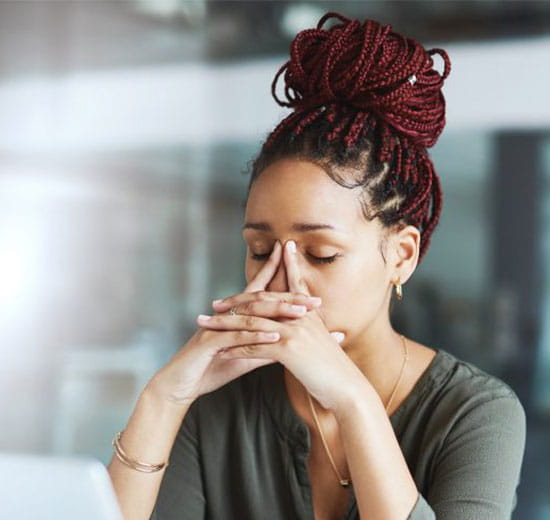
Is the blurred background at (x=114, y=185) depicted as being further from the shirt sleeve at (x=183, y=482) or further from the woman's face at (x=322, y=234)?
the woman's face at (x=322, y=234)

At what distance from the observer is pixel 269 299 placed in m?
1.26

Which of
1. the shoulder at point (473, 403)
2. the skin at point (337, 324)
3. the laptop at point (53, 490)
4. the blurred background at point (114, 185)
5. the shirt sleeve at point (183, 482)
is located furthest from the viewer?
the blurred background at point (114, 185)

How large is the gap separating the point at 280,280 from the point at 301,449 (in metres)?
0.30

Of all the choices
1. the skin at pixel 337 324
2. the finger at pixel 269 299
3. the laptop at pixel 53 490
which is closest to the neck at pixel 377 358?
the skin at pixel 337 324

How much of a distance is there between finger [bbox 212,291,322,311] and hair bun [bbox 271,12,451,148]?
0.34 metres

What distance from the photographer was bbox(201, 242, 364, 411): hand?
3.92 feet

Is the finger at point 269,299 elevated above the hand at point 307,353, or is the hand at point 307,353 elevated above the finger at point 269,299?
the finger at point 269,299

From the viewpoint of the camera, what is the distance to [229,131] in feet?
13.5

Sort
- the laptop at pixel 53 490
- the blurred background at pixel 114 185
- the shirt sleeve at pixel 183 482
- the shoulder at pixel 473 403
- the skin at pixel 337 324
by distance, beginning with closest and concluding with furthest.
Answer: the laptop at pixel 53 490
the skin at pixel 337 324
the shoulder at pixel 473 403
the shirt sleeve at pixel 183 482
the blurred background at pixel 114 185

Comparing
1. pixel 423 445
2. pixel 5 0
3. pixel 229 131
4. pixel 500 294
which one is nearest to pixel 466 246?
pixel 500 294

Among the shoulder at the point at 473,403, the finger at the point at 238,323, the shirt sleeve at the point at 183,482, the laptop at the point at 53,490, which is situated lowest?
the shirt sleeve at the point at 183,482

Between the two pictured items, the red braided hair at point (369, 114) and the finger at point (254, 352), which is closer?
the finger at point (254, 352)

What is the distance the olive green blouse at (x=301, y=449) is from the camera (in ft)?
4.03

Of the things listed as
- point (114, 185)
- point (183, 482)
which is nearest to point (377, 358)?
point (183, 482)
